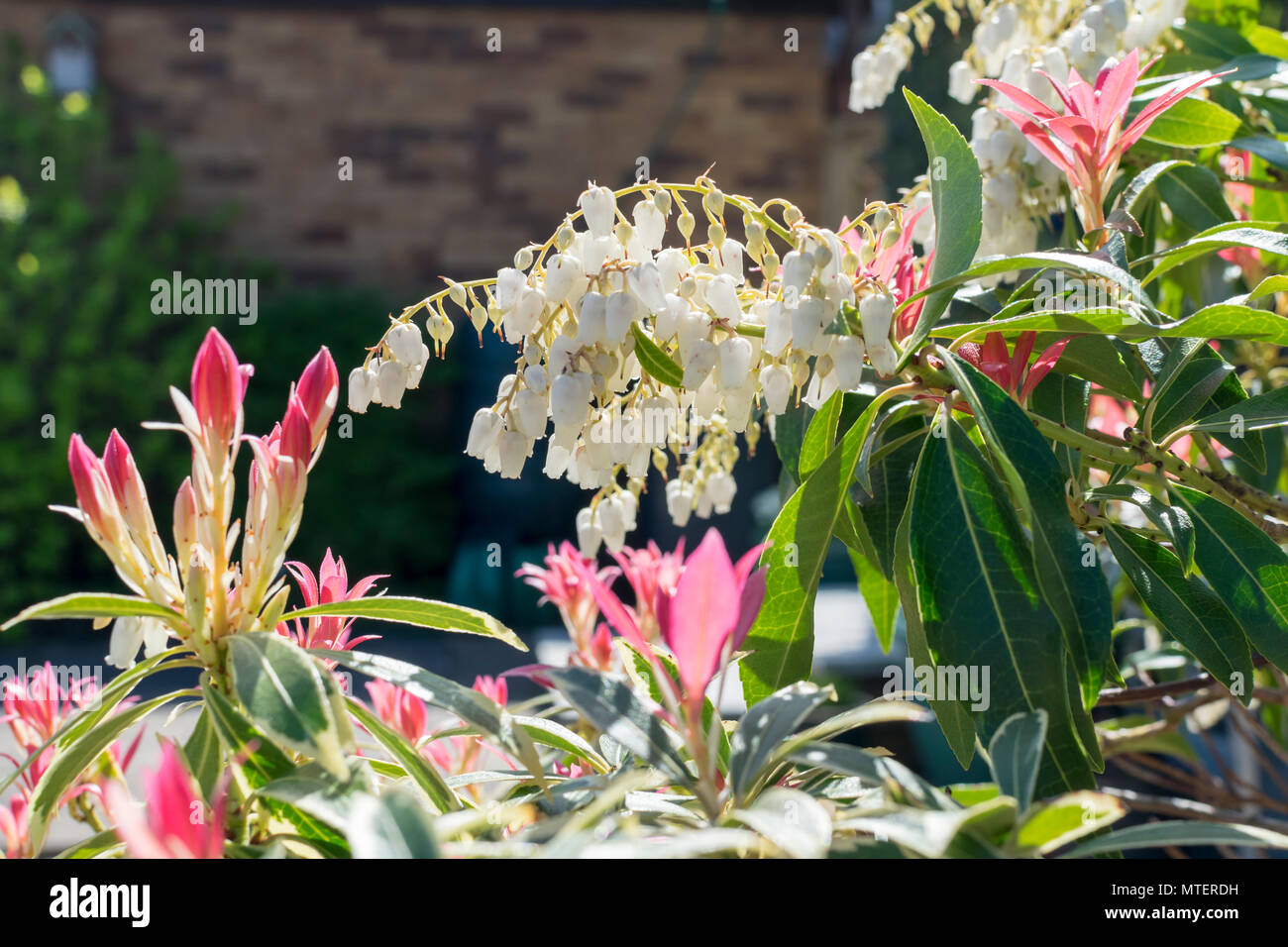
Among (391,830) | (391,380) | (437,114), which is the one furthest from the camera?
(437,114)

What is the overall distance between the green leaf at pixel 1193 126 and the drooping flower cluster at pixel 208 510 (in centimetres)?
63

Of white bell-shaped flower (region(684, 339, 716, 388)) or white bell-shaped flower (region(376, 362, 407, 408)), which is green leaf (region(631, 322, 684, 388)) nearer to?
white bell-shaped flower (region(684, 339, 716, 388))

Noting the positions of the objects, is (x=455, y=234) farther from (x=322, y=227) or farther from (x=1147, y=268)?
(x=1147, y=268)

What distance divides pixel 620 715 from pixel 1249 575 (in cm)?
36

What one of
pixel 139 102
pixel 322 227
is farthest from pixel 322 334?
pixel 139 102

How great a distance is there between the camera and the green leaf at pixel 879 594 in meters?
0.70

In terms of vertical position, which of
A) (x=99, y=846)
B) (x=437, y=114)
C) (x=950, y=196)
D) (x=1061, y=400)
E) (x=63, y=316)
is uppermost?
(x=437, y=114)

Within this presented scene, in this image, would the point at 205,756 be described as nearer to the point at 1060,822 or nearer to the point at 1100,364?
the point at 1060,822

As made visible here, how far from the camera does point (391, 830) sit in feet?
1.07

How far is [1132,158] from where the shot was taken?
785mm

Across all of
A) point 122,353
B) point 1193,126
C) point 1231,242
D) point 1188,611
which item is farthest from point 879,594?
point 122,353

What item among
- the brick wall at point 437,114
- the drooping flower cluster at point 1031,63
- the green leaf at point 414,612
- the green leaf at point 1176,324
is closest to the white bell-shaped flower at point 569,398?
the green leaf at point 414,612

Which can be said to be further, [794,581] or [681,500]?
[681,500]

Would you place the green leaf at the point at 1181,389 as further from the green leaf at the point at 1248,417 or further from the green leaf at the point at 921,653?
the green leaf at the point at 921,653
